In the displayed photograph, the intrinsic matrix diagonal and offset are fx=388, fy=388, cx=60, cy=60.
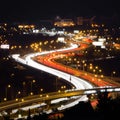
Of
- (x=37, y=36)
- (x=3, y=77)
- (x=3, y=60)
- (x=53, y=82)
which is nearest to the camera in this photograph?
(x=53, y=82)

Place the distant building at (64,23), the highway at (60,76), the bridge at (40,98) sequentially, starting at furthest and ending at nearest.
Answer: the distant building at (64,23)
the highway at (60,76)
the bridge at (40,98)

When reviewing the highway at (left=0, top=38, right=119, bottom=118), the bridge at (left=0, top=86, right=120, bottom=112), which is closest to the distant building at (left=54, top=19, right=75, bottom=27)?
the highway at (left=0, top=38, right=119, bottom=118)

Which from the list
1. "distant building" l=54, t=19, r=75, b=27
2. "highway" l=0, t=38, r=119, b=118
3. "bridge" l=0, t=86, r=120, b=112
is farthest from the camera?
"distant building" l=54, t=19, r=75, b=27

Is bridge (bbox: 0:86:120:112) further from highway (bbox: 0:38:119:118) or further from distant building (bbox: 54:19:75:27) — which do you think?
distant building (bbox: 54:19:75:27)

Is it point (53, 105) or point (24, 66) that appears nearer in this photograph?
point (53, 105)

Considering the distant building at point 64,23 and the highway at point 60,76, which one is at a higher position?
the distant building at point 64,23

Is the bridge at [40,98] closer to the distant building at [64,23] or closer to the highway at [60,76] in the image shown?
the highway at [60,76]

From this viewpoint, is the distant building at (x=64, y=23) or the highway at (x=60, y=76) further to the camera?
the distant building at (x=64, y=23)

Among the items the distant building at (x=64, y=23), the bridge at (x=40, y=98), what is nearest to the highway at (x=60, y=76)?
the bridge at (x=40, y=98)

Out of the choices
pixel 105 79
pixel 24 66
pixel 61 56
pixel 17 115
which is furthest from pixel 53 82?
pixel 61 56

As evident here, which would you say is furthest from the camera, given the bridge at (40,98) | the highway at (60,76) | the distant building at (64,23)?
the distant building at (64,23)

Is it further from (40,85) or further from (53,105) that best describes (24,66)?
(53,105)
